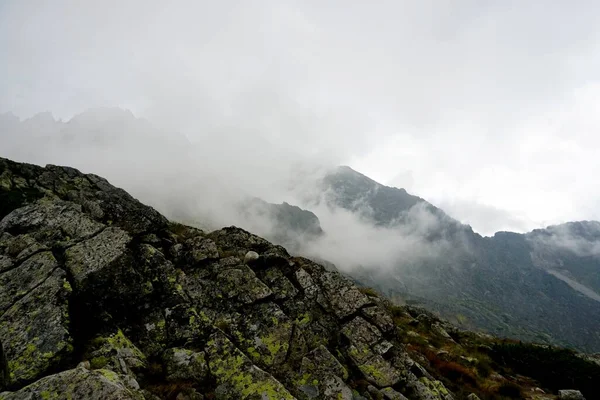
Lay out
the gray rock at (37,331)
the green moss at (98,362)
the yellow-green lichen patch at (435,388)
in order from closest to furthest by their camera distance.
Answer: the gray rock at (37,331) → the green moss at (98,362) → the yellow-green lichen patch at (435,388)

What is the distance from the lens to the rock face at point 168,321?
9.59m

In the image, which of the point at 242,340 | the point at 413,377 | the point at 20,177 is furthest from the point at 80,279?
the point at 20,177

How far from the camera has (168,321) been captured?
12812 mm

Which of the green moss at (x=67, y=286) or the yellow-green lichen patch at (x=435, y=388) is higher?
the green moss at (x=67, y=286)

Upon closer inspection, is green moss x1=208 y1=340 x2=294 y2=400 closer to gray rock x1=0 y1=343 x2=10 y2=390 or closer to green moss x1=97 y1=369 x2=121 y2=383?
green moss x1=97 y1=369 x2=121 y2=383

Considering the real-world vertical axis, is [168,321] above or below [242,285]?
below

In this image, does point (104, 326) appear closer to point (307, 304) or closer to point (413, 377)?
point (307, 304)

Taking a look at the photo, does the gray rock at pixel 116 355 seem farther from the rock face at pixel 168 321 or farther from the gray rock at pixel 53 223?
the gray rock at pixel 53 223

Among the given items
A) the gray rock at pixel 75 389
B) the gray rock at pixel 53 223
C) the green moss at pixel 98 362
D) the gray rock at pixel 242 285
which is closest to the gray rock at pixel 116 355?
the green moss at pixel 98 362

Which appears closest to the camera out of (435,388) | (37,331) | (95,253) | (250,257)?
(37,331)

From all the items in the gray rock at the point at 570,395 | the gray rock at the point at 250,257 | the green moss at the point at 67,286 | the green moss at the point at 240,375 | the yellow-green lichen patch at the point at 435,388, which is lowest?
the gray rock at the point at 570,395

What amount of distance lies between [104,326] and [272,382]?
21.3 feet

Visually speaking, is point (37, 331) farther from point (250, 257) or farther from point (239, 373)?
point (250, 257)

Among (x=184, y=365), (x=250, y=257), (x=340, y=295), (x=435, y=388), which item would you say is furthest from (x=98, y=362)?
(x=435, y=388)
